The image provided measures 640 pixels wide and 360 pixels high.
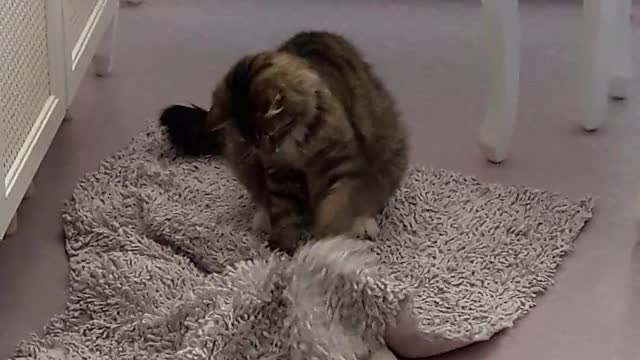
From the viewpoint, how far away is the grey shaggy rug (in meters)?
1.40

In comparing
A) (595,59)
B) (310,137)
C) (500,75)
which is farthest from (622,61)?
(310,137)

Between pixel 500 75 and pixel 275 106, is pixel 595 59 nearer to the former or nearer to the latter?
pixel 500 75

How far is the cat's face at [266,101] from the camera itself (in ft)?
4.78

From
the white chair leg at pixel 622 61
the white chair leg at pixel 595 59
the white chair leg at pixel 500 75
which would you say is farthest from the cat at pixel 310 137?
the white chair leg at pixel 622 61

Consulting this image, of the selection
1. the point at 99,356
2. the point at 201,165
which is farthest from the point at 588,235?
the point at 99,356

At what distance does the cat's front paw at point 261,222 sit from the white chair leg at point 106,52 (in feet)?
2.09

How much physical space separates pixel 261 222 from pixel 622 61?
0.84 meters

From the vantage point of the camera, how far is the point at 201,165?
1877 millimetres

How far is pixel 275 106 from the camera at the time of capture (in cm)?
145

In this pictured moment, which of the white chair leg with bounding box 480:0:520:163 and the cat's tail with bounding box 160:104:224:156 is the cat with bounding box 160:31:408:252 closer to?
the cat's tail with bounding box 160:104:224:156

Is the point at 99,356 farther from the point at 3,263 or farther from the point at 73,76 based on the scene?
the point at 73,76

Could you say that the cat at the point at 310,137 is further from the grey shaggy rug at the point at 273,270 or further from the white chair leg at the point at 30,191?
the white chair leg at the point at 30,191

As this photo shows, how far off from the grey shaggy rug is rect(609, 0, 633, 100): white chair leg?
1.37 ft

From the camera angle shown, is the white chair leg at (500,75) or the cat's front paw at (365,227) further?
the white chair leg at (500,75)
